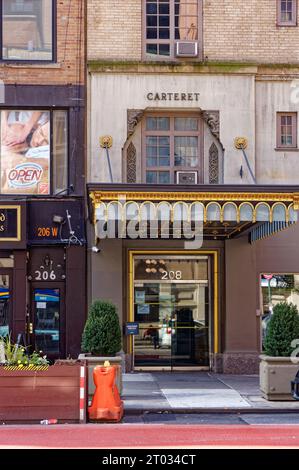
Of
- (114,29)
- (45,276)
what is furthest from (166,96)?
(45,276)

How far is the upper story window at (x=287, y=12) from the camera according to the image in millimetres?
21609

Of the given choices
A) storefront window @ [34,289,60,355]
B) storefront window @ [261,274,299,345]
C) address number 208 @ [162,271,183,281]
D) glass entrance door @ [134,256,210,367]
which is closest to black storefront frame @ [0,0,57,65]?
glass entrance door @ [134,256,210,367]

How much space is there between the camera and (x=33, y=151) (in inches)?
846

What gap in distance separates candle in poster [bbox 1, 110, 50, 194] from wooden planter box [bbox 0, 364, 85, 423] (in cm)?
794

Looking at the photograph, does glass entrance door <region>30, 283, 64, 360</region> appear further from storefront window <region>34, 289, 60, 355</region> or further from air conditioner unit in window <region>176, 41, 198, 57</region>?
air conditioner unit in window <region>176, 41, 198, 57</region>

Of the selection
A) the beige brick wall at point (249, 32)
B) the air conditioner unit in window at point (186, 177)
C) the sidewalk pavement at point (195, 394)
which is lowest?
the sidewalk pavement at point (195, 394)

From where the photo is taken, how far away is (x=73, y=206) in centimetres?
2117

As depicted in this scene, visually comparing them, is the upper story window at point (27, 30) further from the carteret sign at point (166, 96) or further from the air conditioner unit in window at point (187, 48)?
the air conditioner unit in window at point (187, 48)

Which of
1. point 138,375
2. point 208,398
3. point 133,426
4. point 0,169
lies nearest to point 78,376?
→ point 133,426

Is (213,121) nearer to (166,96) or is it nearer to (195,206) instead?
(166,96)

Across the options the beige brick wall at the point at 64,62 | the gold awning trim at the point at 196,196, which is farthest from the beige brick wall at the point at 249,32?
the gold awning trim at the point at 196,196

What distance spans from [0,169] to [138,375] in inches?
251

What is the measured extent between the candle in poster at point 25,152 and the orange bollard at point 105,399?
7817mm

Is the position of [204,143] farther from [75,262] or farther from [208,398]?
[208,398]
